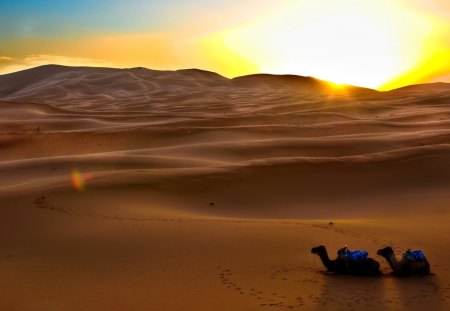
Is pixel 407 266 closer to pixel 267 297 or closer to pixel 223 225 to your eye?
pixel 267 297

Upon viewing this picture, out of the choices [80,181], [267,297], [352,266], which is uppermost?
[80,181]

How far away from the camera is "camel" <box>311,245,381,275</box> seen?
14.2 feet

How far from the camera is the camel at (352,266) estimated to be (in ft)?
14.2

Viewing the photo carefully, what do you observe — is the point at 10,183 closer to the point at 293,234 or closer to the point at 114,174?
the point at 114,174

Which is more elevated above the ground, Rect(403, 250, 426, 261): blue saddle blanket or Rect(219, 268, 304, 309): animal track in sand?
Rect(403, 250, 426, 261): blue saddle blanket

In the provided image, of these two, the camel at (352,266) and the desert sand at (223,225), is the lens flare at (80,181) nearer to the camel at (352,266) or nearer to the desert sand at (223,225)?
the desert sand at (223,225)

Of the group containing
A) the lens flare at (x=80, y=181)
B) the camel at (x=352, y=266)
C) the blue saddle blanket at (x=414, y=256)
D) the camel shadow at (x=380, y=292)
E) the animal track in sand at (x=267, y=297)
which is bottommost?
the animal track in sand at (x=267, y=297)

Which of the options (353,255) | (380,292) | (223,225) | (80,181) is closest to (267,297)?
(380,292)

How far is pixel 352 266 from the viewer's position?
4340 mm

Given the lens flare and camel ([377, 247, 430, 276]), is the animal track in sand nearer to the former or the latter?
camel ([377, 247, 430, 276])

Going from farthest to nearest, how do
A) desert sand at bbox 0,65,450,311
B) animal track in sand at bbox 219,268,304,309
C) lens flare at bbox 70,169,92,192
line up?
lens flare at bbox 70,169,92,192 < desert sand at bbox 0,65,450,311 < animal track in sand at bbox 219,268,304,309

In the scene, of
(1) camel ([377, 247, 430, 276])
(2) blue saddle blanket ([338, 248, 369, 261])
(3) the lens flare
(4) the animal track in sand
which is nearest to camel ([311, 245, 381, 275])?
(2) blue saddle blanket ([338, 248, 369, 261])

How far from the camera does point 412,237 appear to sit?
5.57 meters

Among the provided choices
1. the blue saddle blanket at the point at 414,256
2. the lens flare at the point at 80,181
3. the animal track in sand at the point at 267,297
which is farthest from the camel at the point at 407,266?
the lens flare at the point at 80,181
